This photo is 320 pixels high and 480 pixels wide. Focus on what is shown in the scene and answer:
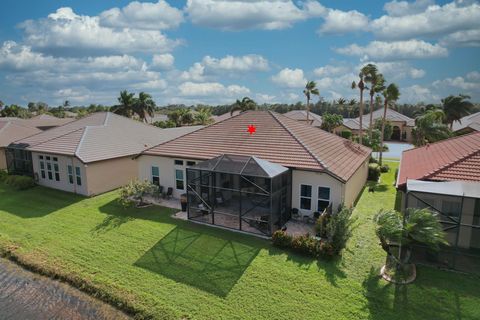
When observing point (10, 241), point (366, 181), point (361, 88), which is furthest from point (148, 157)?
point (361, 88)

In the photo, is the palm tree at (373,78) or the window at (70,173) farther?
the palm tree at (373,78)

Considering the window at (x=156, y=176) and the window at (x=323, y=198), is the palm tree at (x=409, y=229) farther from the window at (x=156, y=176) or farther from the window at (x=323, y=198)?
the window at (x=156, y=176)

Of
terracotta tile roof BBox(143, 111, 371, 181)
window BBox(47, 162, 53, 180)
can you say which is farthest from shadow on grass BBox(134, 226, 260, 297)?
window BBox(47, 162, 53, 180)

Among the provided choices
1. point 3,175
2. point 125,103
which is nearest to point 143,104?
point 125,103

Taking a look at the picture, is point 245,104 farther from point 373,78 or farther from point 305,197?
point 305,197

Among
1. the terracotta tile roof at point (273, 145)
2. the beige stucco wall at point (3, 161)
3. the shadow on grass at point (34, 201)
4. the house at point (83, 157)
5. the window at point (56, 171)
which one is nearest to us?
the terracotta tile roof at point (273, 145)

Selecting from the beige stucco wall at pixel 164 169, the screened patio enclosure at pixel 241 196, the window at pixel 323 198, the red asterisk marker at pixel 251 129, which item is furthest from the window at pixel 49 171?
the window at pixel 323 198

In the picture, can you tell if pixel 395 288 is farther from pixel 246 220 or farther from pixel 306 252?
pixel 246 220
